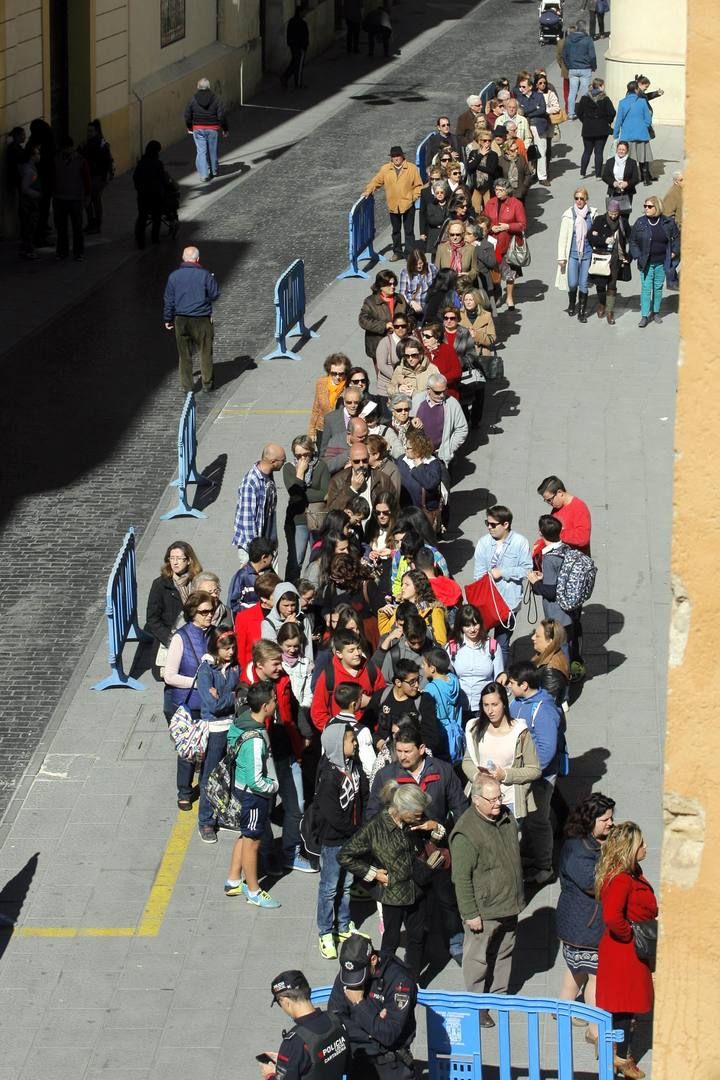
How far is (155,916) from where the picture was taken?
11.4 m

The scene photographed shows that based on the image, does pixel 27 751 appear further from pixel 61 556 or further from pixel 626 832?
pixel 626 832

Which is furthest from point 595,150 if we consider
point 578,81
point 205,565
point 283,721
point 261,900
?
point 261,900

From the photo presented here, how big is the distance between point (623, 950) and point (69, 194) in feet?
58.4

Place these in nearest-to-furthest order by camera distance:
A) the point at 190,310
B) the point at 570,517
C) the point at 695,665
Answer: the point at 695,665, the point at 570,517, the point at 190,310

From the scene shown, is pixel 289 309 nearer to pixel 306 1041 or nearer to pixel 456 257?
pixel 456 257

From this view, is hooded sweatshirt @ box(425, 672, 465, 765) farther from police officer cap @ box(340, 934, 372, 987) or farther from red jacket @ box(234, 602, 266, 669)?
police officer cap @ box(340, 934, 372, 987)

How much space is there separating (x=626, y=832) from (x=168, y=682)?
158 inches

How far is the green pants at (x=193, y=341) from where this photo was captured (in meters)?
19.7

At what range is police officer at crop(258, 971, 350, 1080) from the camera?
27.1 ft

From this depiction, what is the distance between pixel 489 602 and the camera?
13250 millimetres

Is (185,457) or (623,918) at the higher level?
(623,918)

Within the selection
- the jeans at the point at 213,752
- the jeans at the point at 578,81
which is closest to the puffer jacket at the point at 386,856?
the jeans at the point at 213,752

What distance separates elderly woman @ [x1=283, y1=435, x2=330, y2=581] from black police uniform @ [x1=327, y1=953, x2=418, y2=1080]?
267 inches

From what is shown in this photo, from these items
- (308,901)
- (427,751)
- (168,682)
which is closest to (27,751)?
(168,682)
